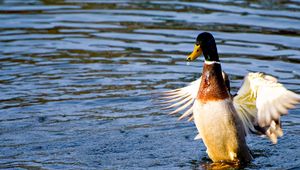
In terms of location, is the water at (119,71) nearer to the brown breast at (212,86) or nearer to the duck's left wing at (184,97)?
the duck's left wing at (184,97)

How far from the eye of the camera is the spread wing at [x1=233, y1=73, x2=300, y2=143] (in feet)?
24.3

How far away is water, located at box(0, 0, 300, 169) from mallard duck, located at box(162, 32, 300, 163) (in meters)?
0.30

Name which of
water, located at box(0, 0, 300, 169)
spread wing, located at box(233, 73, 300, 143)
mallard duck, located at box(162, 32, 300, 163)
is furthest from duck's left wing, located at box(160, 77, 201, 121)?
spread wing, located at box(233, 73, 300, 143)

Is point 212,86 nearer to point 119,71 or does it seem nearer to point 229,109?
point 229,109

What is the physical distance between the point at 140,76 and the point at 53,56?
1.66 m

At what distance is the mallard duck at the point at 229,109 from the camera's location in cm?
765

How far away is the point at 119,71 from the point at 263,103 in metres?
3.91

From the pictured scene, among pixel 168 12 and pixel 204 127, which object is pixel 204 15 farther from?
pixel 204 127

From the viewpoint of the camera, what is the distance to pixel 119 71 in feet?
37.0

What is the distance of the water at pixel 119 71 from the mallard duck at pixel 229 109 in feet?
0.99

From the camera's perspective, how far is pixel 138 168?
25.6ft

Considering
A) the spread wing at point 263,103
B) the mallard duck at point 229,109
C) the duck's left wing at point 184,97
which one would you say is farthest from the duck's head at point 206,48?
the duck's left wing at point 184,97

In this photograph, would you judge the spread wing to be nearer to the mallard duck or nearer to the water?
the mallard duck

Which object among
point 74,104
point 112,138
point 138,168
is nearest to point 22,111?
point 74,104
